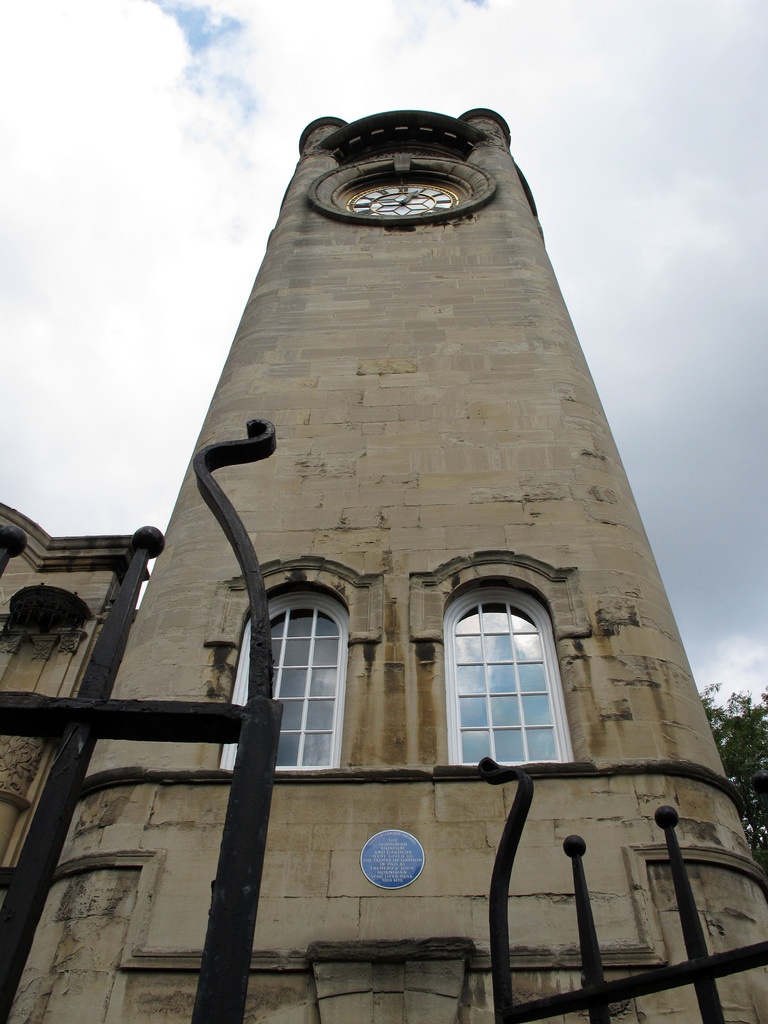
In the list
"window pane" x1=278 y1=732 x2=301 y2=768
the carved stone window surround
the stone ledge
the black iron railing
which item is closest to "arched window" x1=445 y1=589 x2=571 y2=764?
the carved stone window surround

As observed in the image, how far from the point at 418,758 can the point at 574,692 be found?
4.64ft

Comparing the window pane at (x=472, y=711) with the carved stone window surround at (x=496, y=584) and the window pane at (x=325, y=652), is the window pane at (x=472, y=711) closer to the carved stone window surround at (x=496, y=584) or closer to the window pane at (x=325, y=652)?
the carved stone window surround at (x=496, y=584)

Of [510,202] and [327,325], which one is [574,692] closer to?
[327,325]

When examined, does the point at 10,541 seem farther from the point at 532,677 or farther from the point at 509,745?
the point at 532,677

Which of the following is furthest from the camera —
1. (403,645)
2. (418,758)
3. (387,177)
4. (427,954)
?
(387,177)

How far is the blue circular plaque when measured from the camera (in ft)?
18.1

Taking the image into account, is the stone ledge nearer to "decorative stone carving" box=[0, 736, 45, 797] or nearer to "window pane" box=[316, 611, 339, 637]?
"window pane" box=[316, 611, 339, 637]

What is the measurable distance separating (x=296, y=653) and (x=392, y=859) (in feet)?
7.74

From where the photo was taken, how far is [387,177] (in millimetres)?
18328

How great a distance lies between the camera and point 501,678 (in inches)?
282

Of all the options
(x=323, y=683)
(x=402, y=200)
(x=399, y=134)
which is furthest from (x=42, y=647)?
(x=399, y=134)

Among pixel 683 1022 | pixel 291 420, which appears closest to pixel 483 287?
pixel 291 420

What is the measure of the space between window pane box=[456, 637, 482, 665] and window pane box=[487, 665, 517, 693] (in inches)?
6.8

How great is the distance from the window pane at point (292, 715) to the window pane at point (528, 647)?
6.62 ft
